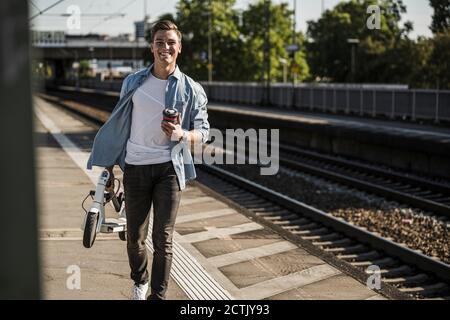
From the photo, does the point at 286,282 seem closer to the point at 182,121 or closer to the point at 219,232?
the point at 182,121

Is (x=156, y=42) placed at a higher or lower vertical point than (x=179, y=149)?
higher

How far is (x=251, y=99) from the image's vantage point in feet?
175

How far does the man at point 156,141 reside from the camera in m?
4.63

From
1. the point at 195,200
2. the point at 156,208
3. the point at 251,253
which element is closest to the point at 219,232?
the point at 251,253

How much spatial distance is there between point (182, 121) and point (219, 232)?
469 centimetres

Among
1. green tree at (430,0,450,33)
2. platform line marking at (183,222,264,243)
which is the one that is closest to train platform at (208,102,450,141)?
platform line marking at (183,222,264,243)

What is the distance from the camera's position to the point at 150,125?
4641mm

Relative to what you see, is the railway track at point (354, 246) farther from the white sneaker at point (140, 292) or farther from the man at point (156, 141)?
the man at point (156, 141)

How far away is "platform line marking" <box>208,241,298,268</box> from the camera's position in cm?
755

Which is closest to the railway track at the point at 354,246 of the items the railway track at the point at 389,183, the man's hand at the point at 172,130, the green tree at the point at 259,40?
the railway track at the point at 389,183

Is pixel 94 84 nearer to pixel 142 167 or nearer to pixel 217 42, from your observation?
pixel 217 42

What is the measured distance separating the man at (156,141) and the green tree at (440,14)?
131ft
